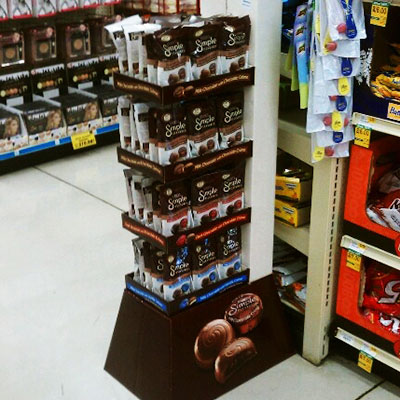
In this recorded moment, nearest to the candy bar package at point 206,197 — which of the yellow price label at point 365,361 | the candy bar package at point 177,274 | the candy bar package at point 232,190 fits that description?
the candy bar package at point 232,190

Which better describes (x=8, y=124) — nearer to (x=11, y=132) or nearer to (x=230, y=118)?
(x=11, y=132)

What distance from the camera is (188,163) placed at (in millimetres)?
2102

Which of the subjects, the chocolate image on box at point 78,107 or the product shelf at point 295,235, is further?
the chocolate image on box at point 78,107

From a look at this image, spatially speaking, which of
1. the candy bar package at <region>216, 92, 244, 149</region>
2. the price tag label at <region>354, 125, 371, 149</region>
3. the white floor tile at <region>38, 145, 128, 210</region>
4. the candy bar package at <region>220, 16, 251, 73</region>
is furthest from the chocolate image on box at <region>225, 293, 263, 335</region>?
the white floor tile at <region>38, 145, 128, 210</region>

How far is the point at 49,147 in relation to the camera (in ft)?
15.5

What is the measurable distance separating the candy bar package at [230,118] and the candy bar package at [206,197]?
124mm

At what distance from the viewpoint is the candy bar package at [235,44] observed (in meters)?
2.08

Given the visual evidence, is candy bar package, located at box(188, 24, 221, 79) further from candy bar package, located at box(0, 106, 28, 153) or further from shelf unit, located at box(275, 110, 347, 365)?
candy bar package, located at box(0, 106, 28, 153)

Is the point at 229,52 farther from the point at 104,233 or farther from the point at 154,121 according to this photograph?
the point at 104,233

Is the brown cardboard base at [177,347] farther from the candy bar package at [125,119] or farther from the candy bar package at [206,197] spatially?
the candy bar package at [125,119]

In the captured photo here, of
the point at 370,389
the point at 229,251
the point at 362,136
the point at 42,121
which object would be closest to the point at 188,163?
the point at 229,251

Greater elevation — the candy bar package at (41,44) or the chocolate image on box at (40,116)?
the candy bar package at (41,44)

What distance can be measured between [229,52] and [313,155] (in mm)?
453

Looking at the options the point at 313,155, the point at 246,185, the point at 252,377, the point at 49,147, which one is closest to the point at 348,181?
the point at 313,155
